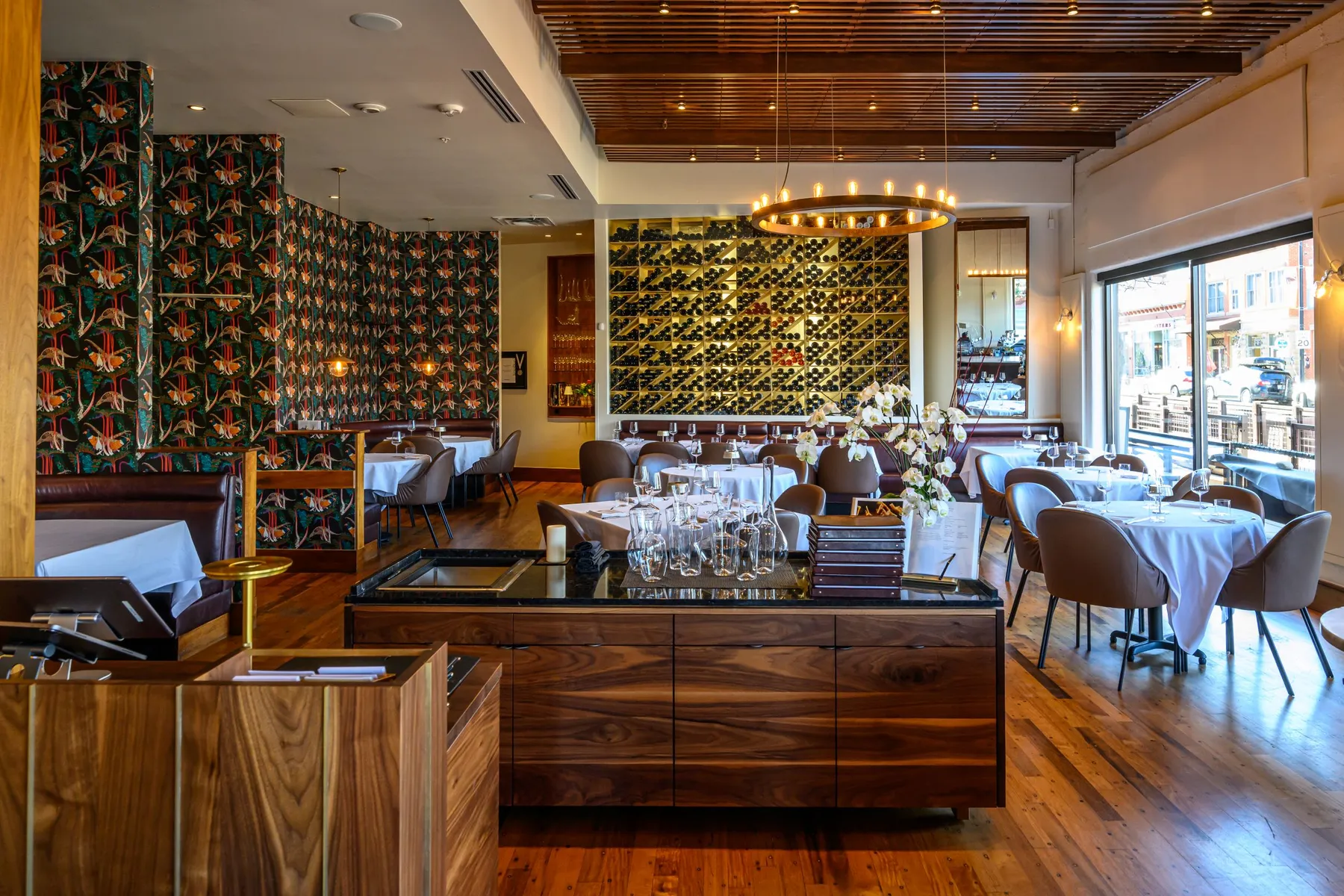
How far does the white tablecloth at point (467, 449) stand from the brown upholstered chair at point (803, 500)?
5445mm

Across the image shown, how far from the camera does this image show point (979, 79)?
7.56 metres

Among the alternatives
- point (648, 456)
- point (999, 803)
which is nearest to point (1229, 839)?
point (999, 803)

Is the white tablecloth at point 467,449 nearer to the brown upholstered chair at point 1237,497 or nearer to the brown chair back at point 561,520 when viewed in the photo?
the brown chair back at point 561,520

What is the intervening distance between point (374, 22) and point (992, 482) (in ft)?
18.3

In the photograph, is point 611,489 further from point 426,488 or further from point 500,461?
point 500,461

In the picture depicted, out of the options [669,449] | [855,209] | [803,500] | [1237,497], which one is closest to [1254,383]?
[1237,497]

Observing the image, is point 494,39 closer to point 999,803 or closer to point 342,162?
point 342,162

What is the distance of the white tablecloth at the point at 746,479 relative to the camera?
6.32 metres

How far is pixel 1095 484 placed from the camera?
6.24 metres

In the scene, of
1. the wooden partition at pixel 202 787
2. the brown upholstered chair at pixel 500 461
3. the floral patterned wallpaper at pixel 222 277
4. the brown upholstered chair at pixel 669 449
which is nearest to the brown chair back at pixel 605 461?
the brown upholstered chair at pixel 669 449

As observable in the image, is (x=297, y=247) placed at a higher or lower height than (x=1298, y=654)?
higher

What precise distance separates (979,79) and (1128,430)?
4048 millimetres

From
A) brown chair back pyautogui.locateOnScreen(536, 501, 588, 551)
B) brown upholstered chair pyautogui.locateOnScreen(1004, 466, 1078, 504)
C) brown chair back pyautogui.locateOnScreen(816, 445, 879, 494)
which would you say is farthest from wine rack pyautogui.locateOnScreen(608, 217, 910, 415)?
brown chair back pyautogui.locateOnScreen(536, 501, 588, 551)

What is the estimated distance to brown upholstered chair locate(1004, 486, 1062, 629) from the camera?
508 centimetres
